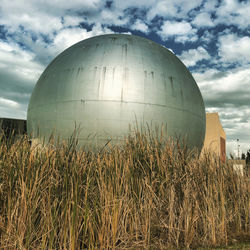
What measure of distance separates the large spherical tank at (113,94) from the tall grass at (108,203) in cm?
331

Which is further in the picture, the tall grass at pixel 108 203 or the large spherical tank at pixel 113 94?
the large spherical tank at pixel 113 94

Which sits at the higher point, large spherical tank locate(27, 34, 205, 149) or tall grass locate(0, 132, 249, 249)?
large spherical tank locate(27, 34, 205, 149)

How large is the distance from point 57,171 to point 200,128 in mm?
7294

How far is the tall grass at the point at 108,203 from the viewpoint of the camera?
355cm

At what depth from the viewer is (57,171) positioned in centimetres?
419

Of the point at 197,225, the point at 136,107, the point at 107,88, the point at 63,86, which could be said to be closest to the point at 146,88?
the point at 136,107

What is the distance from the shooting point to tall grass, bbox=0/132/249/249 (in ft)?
11.6

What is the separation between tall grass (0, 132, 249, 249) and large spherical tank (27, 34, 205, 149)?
10.9ft

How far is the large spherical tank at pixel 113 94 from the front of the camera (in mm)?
8414

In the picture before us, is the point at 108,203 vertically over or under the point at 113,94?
under

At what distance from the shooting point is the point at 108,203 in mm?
3709

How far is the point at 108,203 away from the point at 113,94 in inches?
205

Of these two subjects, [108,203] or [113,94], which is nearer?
[108,203]

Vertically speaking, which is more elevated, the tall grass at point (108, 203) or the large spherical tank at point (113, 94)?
the large spherical tank at point (113, 94)
